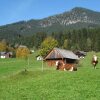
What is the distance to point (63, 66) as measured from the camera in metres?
52.8

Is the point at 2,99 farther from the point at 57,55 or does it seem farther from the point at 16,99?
the point at 57,55

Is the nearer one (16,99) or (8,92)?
(16,99)

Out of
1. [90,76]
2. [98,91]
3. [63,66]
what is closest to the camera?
[98,91]

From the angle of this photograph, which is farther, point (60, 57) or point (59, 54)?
point (60, 57)

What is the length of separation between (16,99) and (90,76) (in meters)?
13.7

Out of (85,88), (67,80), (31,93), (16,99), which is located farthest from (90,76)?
(16,99)

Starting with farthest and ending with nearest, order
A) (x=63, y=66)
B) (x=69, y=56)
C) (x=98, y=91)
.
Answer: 1. (x=69, y=56)
2. (x=63, y=66)
3. (x=98, y=91)

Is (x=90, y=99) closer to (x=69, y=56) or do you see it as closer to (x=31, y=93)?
(x=31, y=93)

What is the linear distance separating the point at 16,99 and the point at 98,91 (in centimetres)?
A: 671

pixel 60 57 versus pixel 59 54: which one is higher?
pixel 59 54

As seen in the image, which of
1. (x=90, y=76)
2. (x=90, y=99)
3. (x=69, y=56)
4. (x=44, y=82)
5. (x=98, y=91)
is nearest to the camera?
(x=90, y=99)

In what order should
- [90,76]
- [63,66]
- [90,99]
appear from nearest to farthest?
1. [90,99]
2. [90,76]
3. [63,66]

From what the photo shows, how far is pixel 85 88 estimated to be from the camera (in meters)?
31.0

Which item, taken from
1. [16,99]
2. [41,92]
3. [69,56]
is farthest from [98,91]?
[69,56]
